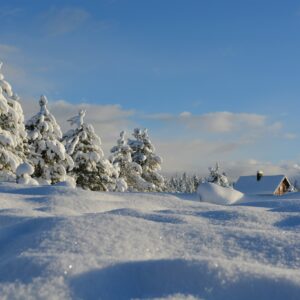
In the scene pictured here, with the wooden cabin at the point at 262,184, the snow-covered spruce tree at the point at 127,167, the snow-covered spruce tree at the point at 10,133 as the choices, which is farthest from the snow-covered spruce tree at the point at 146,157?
the snow-covered spruce tree at the point at 10,133

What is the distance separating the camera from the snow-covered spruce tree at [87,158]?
28.8 meters

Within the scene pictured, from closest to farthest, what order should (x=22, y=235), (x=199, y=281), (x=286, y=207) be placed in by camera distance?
1. (x=199, y=281)
2. (x=22, y=235)
3. (x=286, y=207)

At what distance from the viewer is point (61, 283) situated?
257 centimetres

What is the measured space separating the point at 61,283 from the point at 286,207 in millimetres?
5246

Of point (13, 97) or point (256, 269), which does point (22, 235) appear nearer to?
point (256, 269)

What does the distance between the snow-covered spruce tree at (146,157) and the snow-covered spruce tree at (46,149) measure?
11.2 meters

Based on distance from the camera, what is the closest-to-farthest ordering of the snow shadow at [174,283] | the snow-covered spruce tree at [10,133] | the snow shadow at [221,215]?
the snow shadow at [174,283] → the snow shadow at [221,215] → the snow-covered spruce tree at [10,133]

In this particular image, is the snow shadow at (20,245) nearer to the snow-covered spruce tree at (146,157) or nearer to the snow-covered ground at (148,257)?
the snow-covered ground at (148,257)

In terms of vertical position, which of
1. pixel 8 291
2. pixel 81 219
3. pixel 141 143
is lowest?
pixel 8 291

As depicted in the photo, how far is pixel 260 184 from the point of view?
41062 millimetres

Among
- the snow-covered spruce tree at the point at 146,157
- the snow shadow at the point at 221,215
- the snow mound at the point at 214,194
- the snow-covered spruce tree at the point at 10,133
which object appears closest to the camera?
the snow shadow at the point at 221,215

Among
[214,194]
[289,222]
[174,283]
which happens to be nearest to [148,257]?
[174,283]

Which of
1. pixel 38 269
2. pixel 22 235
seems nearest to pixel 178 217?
pixel 22 235

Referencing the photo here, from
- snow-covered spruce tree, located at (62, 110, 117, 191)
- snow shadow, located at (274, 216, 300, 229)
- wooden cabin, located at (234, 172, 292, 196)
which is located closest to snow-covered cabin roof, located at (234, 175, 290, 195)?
wooden cabin, located at (234, 172, 292, 196)
